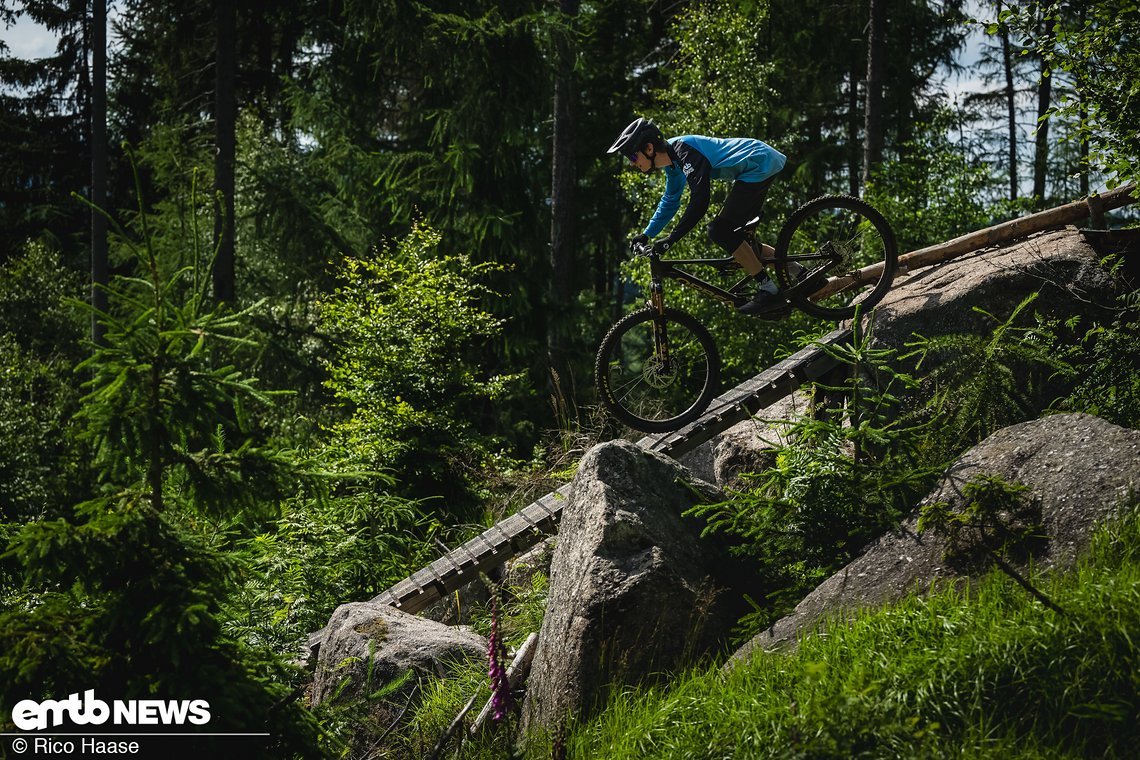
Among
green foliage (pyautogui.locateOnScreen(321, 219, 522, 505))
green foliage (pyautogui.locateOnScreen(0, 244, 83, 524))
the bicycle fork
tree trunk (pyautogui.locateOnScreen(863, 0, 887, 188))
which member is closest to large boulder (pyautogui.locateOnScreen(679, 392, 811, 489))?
the bicycle fork

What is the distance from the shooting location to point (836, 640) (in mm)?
5684

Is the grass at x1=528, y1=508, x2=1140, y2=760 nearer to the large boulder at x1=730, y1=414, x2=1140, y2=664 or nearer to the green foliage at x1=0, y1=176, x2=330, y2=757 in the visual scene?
the large boulder at x1=730, y1=414, x2=1140, y2=664

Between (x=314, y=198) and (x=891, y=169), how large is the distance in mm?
10730

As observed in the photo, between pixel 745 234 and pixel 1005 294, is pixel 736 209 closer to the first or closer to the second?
pixel 745 234

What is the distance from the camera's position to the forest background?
479 cm

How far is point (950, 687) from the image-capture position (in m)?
5.16

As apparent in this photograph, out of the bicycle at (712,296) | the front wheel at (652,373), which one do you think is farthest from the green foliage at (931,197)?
the front wheel at (652,373)

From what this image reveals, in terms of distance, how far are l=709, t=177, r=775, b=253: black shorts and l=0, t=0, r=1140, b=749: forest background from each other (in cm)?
212

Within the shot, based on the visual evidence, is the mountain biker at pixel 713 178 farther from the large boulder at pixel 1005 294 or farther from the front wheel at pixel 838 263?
the large boulder at pixel 1005 294

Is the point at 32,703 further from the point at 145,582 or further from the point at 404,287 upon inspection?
the point at 404,287

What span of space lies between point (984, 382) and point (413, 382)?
284 inches

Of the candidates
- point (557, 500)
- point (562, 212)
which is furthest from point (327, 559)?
point (562, 212)

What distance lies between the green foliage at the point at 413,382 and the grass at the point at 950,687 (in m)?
6.84

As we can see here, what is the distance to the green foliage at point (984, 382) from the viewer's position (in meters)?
7.54
